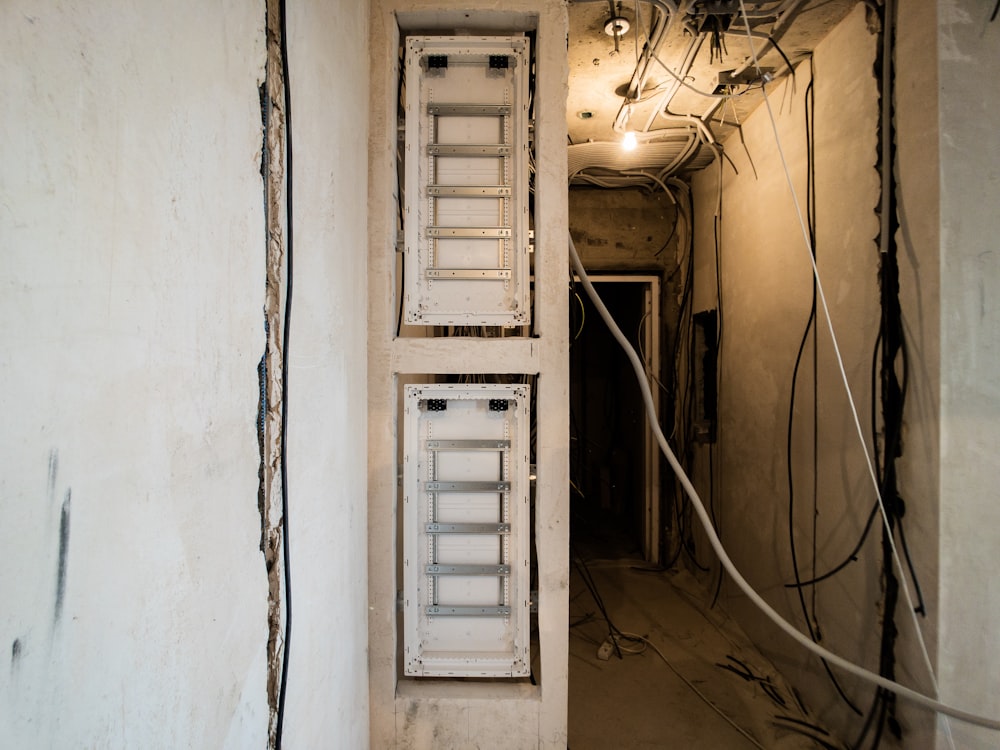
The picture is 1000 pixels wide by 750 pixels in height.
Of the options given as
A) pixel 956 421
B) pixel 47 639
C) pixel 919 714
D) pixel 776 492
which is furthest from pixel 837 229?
pixel 47 639

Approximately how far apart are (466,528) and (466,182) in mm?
1337

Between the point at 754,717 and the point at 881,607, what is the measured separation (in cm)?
91

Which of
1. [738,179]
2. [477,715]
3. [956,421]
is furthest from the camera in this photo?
[738,179]

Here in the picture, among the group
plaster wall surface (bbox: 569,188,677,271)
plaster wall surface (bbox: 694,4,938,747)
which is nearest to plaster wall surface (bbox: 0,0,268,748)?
plaster wall surface (bbox: 694,4,938,747)

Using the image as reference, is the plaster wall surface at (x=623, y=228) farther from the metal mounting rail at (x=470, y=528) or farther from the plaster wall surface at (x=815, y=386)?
the metal mounting rail at (x=470, y=528)

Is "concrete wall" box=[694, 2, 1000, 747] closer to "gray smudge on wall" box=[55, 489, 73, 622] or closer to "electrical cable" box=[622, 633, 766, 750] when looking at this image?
"electrical cable" box=[622, 633, 766, 750]

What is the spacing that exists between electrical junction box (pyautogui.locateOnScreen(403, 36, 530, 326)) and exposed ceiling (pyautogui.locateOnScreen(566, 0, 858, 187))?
56 centimetres

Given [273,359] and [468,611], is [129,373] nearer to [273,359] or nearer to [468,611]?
[273,359]

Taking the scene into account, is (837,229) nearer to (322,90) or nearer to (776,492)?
(776,492)

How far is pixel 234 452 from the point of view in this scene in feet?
2.49

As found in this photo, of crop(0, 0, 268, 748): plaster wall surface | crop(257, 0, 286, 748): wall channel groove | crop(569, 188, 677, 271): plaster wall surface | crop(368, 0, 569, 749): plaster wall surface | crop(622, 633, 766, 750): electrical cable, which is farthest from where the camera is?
crop(569, 188, 677, 271): plaster wall surface

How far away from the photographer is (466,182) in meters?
1.70

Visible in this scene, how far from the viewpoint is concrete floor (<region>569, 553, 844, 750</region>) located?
1.98 meters

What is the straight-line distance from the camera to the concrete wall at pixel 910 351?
1.40m
